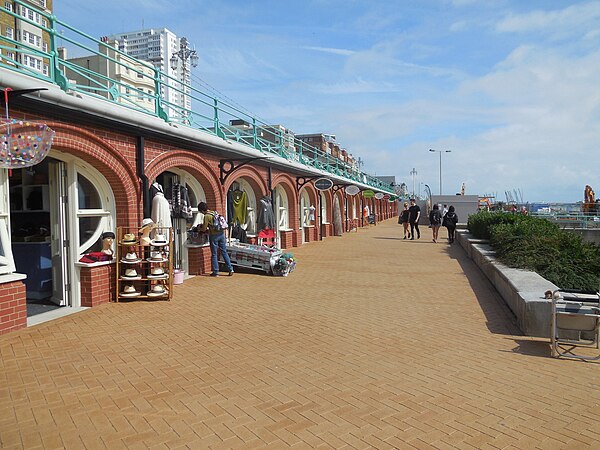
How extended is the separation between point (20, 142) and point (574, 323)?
6.92m

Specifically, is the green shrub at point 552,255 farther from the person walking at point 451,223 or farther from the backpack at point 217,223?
the person walking at point 451,223

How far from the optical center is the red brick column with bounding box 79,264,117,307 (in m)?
7.60

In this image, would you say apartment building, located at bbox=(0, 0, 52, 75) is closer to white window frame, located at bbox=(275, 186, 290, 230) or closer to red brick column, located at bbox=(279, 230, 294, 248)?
white window frame, located at bbox=(275, 186, 290, 230)

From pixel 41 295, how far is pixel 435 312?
6.90 metres

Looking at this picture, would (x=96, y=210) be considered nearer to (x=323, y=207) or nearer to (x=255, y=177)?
(x=255, y=177)

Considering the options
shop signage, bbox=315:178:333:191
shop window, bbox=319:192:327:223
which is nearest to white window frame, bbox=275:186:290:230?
shop signage, bbox=315:178:333:191

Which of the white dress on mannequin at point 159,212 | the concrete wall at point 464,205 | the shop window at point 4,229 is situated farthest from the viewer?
the concrete wall at point 464,205

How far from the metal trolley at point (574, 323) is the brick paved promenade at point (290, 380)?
26 cm

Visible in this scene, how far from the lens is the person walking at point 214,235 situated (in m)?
10.6

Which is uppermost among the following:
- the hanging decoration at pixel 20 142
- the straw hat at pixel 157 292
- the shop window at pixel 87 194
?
the hanging decoration at pixel 20 142

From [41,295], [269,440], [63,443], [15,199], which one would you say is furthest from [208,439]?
[15,199]

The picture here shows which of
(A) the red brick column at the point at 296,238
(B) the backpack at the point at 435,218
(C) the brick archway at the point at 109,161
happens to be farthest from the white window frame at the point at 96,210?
(B) the backpack at the point at 435,218

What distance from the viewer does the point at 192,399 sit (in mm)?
4215

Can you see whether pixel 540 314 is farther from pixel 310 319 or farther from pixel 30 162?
pixel 30 162
